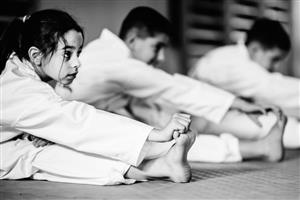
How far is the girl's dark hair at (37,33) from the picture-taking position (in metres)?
1.13

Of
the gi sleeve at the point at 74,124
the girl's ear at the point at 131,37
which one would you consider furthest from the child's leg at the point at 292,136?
the gi sleeve at the point at 74,124

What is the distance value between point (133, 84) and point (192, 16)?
1.23 metres

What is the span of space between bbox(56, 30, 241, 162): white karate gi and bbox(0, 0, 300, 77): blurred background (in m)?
0.18

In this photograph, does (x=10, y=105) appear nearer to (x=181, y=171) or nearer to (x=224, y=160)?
(x=181, y=171)

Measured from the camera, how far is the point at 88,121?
1.05m

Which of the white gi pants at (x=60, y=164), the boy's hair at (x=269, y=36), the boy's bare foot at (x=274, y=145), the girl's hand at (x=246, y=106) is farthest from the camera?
the boy's hair at (x=269, y=36)

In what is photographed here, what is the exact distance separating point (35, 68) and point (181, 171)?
0.47 meters

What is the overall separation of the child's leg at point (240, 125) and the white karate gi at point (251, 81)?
0.21 m

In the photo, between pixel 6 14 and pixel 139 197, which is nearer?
pixel 139 197

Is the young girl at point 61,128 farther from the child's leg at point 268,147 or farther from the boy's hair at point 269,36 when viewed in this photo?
the boy's hair at point 269,36

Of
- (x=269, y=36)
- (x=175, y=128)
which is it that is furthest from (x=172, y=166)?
(x=269, y=36)

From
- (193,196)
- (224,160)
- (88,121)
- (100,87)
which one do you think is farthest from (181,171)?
(100,87)

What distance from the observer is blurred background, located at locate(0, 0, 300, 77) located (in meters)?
1.91

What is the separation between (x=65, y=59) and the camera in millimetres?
1133
